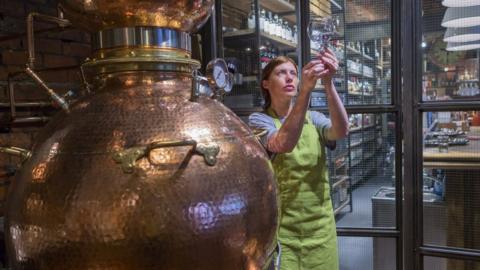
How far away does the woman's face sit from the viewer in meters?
1.66

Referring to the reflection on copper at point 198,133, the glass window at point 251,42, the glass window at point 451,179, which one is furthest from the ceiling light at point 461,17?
the reflection on copper at point 198,133

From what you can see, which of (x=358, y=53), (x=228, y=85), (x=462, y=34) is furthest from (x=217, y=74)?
(x=462, y=34)

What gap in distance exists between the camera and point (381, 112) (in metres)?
2.08

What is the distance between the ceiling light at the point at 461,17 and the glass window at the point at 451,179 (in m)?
0.39

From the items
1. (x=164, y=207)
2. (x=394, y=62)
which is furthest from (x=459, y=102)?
(x=164, y=207)

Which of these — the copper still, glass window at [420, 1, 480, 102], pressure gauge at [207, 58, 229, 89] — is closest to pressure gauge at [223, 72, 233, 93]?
pressure gauge at [207, 58, 229, 89]

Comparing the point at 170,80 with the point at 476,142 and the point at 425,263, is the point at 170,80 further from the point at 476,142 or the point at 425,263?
the point at 425,263

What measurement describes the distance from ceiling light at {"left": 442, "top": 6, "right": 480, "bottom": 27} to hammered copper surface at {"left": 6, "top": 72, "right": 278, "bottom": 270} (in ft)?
5.44

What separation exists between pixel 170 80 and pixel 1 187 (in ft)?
5.17

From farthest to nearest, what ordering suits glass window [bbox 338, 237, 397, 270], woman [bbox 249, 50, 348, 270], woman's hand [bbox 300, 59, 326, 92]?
1. glass window [bbox 338, 237, 397, 270]
2. woman [bbox 249, 50, 348, 270]
3. woman's hand [bbox 300, 59, 326, 92]

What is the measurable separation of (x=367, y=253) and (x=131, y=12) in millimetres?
1888

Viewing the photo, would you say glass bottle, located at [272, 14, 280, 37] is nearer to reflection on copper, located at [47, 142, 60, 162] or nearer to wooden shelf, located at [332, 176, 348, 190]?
wooden shelf, located at [332, 176, 348, 190]

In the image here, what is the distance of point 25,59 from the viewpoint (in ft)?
6.55

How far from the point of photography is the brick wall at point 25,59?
74.4 inches
